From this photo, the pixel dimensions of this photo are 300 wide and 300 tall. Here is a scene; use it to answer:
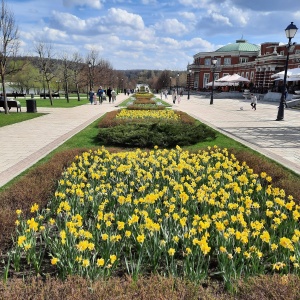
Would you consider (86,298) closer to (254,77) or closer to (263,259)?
(263,259)

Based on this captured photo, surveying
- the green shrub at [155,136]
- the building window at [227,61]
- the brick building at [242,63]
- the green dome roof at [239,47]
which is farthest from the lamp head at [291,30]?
the green dome roof at [239,47]

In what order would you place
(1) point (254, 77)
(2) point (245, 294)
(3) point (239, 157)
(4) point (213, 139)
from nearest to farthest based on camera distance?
1. (2) point (245, 294)
2. (3) point (239, 157)
3. (4) point (213, 139)
4. (1) point (254, 77)

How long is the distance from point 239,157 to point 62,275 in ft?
17.5

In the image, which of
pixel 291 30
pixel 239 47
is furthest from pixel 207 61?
pixel 291 30

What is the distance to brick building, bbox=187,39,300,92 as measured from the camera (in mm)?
52094

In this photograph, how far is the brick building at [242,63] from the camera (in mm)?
52094

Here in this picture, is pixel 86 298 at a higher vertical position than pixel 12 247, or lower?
higher

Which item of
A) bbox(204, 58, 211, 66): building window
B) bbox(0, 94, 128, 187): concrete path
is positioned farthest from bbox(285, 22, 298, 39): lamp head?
bbox(204, 58, 211, 66): building window

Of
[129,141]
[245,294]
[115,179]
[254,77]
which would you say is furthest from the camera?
[254,77]

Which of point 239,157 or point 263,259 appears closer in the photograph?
point 263,259

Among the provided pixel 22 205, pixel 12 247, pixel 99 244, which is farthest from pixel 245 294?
pixel 22 205

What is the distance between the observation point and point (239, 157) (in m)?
7.35

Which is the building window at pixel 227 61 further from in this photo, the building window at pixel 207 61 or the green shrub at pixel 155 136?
the green shrub at pixel 155 136

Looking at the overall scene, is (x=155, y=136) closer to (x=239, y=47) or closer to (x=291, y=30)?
(x=291, y=30)
